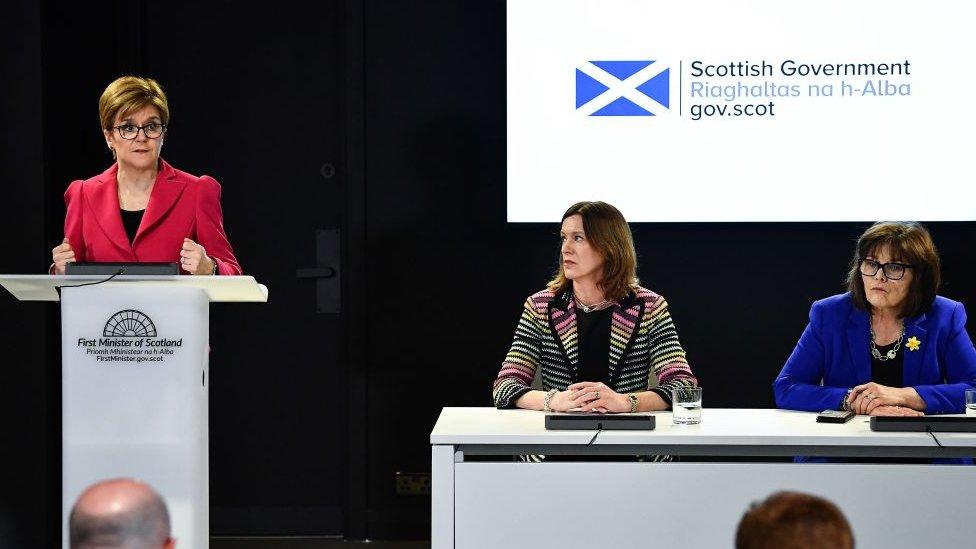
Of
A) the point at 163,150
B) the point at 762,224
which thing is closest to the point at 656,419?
the point at 762,224

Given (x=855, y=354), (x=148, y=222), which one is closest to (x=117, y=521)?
(x=148, y=222)

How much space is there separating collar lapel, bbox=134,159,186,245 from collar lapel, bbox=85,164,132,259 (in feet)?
0.12

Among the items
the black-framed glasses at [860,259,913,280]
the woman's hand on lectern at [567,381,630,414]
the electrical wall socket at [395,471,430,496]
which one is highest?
the black-framed glasses at [860,259,913,280]

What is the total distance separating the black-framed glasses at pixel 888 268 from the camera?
326cm

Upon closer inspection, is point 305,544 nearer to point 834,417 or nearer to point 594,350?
point 594,350

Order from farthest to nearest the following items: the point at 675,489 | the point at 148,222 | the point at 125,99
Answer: the point at 148,222 → the point at 125,99 → the point at 675,489

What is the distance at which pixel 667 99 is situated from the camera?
440cm

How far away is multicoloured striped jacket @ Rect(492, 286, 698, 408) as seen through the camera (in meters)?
3.36

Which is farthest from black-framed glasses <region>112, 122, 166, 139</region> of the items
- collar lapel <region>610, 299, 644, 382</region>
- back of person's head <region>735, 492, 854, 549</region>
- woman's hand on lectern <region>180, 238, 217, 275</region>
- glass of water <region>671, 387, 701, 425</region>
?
back of person's head <region>735, 492, 854, 549</region>

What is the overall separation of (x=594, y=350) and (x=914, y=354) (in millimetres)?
913

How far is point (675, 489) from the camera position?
2725 millimetres

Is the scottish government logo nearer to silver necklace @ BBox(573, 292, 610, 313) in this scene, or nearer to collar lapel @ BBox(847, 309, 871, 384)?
silver necklace @ BBox(573, 292, 610, 313)

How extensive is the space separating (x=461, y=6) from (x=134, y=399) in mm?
2428

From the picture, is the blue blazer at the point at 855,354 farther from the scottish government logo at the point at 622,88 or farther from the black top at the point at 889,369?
the scottish government logo at the point at 622,88
